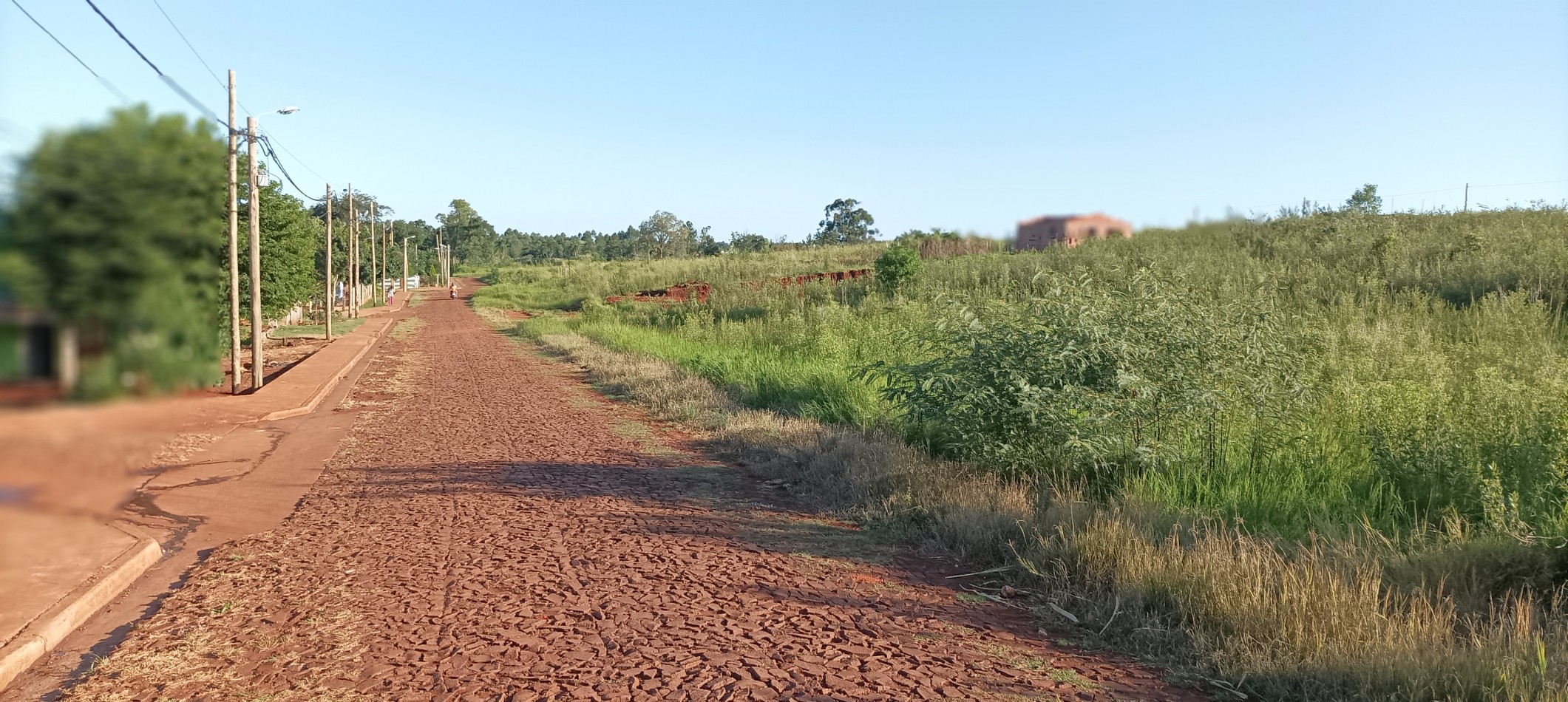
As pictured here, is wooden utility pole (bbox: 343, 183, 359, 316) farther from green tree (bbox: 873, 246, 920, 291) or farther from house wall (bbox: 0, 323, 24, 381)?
house wall (bbox: 0, 323, 24, 381)

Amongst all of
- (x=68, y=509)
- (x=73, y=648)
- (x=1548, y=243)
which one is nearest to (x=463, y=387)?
(x=73, y=648)

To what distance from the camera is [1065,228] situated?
4246 millimetres

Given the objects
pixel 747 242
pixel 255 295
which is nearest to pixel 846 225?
pixel 747 242

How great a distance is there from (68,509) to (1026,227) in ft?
13.7

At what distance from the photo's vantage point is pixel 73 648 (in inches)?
217

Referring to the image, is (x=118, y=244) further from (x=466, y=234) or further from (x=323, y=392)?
(x=466, y=234)

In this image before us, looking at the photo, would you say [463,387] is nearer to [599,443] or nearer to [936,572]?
[599,443]

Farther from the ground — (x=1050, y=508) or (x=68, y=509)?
(x=68, y=509)

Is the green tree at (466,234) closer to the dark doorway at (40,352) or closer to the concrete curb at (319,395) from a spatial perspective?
the concrete curb at (319,395)

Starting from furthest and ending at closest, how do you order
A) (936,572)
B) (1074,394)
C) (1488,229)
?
(1488,229) → (1074,394) → (936,572)

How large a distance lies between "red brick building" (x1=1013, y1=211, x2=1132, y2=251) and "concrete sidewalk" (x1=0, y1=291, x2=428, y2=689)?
332 centimetres

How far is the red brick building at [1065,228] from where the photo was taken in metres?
4.17

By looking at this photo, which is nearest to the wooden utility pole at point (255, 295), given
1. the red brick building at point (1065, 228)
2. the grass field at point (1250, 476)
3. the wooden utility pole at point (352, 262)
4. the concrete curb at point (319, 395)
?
the concrete curb at point (319, 395)

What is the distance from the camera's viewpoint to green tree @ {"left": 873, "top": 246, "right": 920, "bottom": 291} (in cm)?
3181
